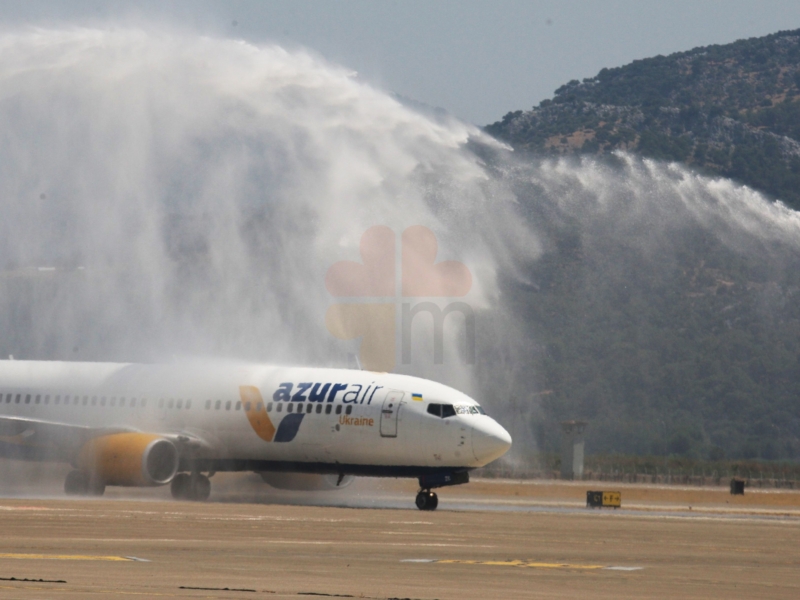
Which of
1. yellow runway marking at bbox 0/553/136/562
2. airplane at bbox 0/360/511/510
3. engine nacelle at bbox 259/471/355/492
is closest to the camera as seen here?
yellow runway marking at bbox 0/553/136/562

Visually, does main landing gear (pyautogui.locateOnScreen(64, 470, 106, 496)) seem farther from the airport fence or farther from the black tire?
the airport fence

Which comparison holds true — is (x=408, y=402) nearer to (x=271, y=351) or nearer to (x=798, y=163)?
(x=271, y=351)

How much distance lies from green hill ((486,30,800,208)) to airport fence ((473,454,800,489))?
29.8 metres

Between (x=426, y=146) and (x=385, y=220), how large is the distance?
16.2 feet

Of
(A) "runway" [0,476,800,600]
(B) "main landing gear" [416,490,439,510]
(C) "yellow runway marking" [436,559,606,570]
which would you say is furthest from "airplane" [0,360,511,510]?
(C) "yellow runway marking" [436,559,606,570]

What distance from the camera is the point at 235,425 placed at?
51094 mm

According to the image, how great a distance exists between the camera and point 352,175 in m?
58.3

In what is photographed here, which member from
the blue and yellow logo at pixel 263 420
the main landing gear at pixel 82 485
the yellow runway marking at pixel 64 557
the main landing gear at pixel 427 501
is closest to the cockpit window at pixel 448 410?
the main landing gear at pixel 427 501

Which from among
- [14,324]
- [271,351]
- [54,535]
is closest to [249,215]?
[271,351]

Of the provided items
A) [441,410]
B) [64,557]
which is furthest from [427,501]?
[64,557]

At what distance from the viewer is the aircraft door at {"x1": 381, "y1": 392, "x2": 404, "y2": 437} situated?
4766 cm

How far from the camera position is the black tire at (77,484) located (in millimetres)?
50844

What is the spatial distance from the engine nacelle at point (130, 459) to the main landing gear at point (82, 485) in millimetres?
318

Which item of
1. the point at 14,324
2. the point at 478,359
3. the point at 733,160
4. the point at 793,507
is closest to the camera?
the point at 793,507
